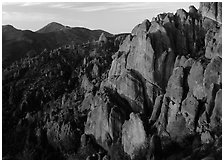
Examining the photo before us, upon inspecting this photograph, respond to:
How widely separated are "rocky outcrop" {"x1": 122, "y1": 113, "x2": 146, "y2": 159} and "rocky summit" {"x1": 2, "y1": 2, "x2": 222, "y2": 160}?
20 cm

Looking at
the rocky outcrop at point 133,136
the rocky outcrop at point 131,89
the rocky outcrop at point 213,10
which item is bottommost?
the rocky outcrop at point 133,136

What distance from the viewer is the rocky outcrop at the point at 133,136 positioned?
230ft

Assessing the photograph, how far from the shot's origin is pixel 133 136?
2815 inches

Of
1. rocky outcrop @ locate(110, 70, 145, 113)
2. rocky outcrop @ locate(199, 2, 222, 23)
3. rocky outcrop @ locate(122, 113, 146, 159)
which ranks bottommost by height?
rocky outcrop @ locate(122, 113, 146, 159)

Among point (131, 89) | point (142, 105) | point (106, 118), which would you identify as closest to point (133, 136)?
point (106, 118)

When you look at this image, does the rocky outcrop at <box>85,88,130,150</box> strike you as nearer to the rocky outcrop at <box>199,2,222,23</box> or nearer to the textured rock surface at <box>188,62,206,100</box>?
the textured rock surface at <box>188,62,206,100</box>

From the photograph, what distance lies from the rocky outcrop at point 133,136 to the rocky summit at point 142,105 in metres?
0.20

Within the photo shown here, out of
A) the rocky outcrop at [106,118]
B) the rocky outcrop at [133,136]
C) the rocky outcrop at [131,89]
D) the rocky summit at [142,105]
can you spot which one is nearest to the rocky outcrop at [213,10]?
the rocky summit at [142,105]

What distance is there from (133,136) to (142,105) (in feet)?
40.0

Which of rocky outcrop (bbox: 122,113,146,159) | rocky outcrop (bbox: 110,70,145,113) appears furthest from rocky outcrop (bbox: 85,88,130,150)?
rocky outcrop (bbox: 122,113,146,159)

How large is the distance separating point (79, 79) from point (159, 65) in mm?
35073

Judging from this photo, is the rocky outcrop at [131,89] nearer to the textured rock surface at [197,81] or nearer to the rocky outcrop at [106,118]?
the rocky outcrop at [106,118]

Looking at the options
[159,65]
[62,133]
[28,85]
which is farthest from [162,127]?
[28,85]

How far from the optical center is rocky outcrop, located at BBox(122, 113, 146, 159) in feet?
230
